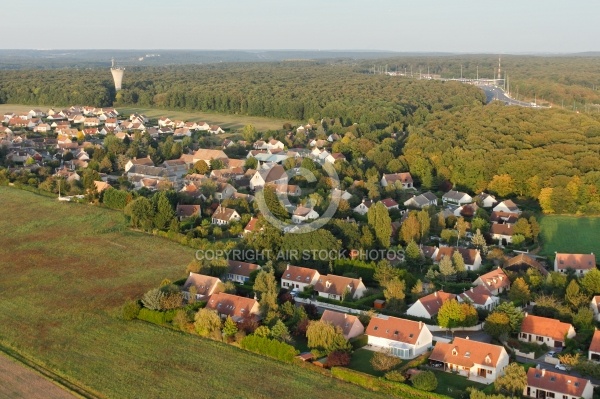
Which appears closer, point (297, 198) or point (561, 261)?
point (561, 261)

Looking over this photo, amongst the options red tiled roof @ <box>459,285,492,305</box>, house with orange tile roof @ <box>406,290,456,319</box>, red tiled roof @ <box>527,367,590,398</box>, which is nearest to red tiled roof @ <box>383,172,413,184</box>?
red tiled roof @ <box>459,285,492,305</box>

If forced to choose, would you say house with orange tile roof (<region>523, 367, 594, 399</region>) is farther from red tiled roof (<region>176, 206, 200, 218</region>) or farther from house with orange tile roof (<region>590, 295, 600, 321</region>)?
red tiled roof (<region>176, 206, 200, 218</region>)

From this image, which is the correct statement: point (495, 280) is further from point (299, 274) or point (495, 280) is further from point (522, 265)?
point (299, 274)

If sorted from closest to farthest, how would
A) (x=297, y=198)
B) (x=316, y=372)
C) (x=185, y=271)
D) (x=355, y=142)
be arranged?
1. (x=316, y=372)
2. (x=185, y=271)
3. (x=297, y=198)
4. (x=355, y=142)

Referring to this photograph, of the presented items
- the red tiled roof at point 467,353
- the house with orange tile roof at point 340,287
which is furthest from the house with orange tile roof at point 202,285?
the red tiled roof at point 467,353

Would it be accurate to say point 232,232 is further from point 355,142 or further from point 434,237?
point 355,142

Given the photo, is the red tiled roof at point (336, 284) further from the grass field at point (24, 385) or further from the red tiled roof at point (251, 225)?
the grass field at point (24, 385)

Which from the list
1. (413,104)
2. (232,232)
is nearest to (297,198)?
(232,232)
